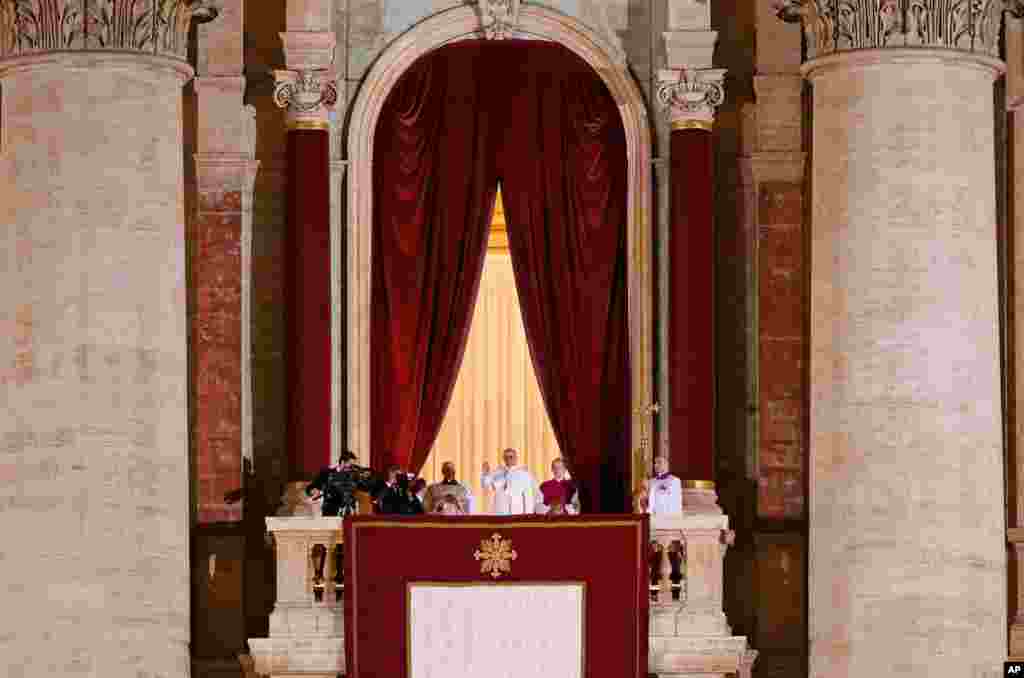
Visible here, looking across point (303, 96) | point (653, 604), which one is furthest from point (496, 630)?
point (303, 96)

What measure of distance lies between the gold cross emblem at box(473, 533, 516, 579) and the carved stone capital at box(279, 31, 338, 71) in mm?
5453

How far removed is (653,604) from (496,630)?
4.73 feet

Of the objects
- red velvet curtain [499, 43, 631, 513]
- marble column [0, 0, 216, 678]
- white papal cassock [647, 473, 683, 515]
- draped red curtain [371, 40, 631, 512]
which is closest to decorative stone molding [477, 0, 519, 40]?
draped red curtain [371, 40, 631, 512]

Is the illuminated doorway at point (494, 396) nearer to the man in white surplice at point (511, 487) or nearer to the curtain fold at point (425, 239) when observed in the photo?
the curtain fold at point (425, 239)

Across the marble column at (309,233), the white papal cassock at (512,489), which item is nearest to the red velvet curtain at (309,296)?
the marble column at (309,233)

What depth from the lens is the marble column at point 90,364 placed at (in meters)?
27.2

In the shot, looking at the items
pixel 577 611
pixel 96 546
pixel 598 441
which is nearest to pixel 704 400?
pixel 598 441

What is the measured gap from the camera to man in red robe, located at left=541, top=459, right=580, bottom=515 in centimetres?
2977

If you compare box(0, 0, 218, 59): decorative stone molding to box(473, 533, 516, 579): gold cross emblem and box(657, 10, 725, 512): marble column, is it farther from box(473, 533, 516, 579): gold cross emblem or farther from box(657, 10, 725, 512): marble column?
box(657, 10, 725, 512): marble column

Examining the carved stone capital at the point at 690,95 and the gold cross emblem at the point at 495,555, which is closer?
the gold cross emblem at the point at 495,555

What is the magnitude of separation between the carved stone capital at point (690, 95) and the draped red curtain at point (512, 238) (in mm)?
910

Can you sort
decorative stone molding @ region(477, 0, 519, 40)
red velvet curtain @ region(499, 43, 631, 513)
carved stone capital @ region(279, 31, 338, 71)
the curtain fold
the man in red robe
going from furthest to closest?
decorative stone molding @ region(477, 0, 519, 40) < red velvet curtain @ region(499, 43, 631, 513) < the curtain fold < carved stone capital @ region(279, 31, 338, 71) < the man in red robe

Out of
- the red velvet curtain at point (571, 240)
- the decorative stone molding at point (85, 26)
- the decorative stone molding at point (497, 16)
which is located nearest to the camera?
the decorative stone molding at point (85, 26)

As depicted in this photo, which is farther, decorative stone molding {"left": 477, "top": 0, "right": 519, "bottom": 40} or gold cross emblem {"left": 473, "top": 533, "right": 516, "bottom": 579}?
decorative stone molding {"left": 477, "top": 0, "right": 519, "bottom": 40}
